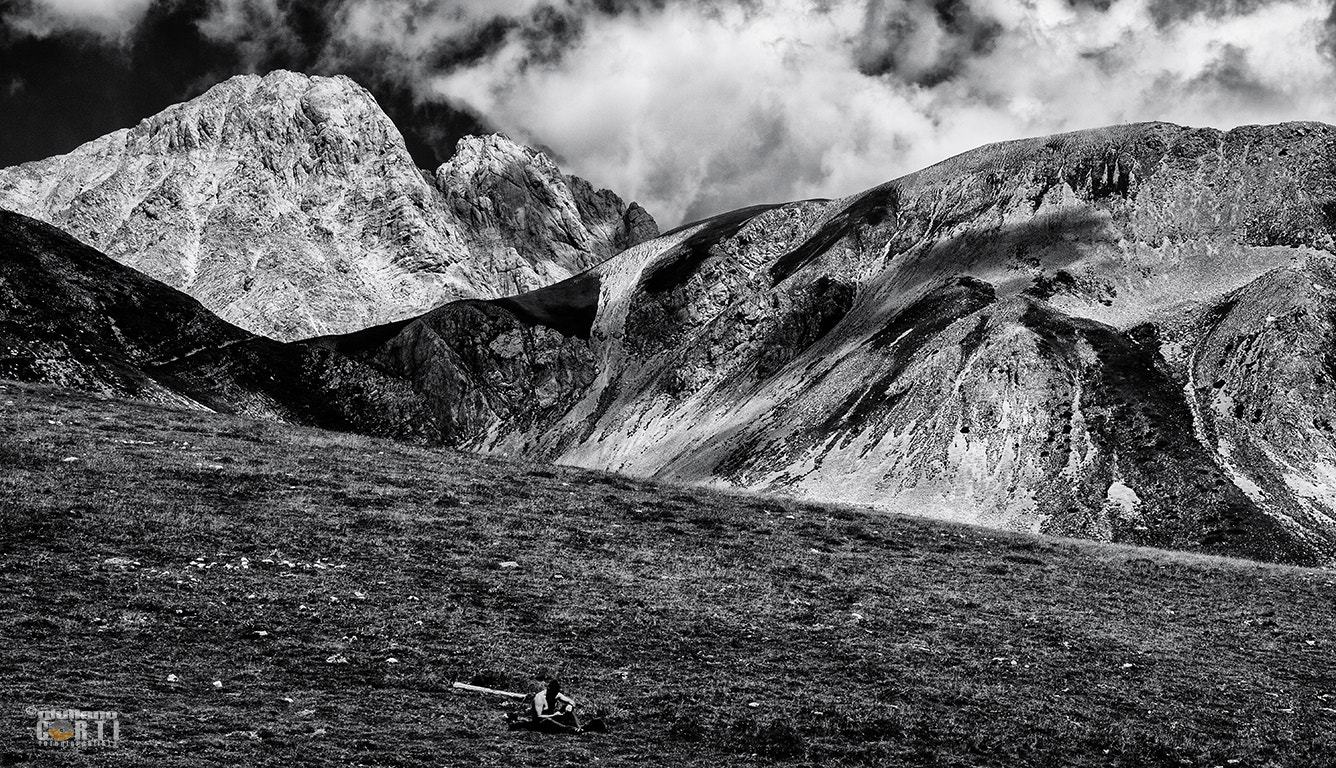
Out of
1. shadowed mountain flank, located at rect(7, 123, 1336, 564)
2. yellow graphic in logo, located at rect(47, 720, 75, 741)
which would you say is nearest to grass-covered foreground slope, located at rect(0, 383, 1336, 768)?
yellow graphic in logo, located at rect(47, 720, 75, 741)

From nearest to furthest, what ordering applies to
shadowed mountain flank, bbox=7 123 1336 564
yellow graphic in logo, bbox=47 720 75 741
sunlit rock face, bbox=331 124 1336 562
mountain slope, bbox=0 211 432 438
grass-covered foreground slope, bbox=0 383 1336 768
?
yellow graphic in logo, bbox=47 720 75 741, grass-covered foreground slope, bbox=0 383 1336 768, mountain slope, bbox=0 211 432 438, shadowed mountain flank, bbox=7 123 1336 564, sunlit rock face, bbox=331 124 1336 562

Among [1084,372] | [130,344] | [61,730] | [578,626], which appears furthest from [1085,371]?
[61,730]

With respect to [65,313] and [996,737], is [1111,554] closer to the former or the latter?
[996,737]

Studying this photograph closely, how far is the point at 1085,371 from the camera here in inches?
5512

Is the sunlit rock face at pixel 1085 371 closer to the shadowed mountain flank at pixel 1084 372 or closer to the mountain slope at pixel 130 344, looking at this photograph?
the shadowed mountain flank at pixel 1084 372

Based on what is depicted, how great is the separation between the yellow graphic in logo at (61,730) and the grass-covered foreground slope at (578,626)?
42 centimetres

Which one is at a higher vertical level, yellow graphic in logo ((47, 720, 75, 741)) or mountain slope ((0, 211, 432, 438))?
mountain slope ((0, 211, 432, 438))

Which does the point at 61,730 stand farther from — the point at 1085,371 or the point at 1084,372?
the point at 1085,371

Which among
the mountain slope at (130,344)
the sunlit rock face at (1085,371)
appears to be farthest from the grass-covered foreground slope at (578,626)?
the sunlit rock face at (1085,371)

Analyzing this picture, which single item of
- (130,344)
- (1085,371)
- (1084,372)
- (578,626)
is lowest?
(578,626)

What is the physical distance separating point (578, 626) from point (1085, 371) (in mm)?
128783

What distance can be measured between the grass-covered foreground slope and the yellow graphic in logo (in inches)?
16.7

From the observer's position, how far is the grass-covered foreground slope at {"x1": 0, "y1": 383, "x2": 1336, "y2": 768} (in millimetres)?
17781

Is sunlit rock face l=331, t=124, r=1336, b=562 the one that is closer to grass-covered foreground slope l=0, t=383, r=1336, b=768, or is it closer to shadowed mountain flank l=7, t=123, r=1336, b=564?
shadowed mountain flank l=7, t=123, r=1336, b=564
